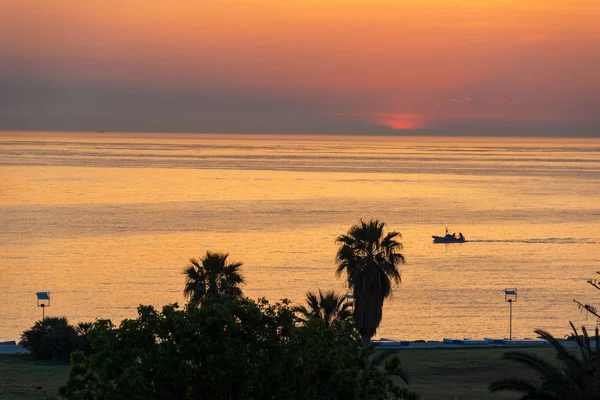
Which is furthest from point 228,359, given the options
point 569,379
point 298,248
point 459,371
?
point 298,248

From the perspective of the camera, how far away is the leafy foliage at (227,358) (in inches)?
742

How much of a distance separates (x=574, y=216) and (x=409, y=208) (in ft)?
82.7

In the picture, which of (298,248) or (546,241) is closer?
(298,248)

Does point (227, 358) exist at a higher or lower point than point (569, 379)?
higher

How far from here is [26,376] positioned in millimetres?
38562

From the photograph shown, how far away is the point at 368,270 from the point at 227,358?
25.0 meters

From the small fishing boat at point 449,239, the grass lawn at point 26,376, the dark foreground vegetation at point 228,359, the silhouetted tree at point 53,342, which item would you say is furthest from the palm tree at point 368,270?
the small fishing boat at point 449,239

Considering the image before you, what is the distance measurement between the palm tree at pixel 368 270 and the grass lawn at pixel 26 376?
12974 millimetres

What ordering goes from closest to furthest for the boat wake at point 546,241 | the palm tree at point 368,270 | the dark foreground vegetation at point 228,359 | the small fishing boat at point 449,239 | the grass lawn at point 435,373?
the dark foreground vegetation at point 228,359 < the grass lawn at point 435,373 < the palm tree at point 368,270 < the small fishing boat at point 449,239 < the boat wake at point 546,241

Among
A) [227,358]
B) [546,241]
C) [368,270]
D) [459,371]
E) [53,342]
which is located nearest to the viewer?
[227,358]

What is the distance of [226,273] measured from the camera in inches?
1625

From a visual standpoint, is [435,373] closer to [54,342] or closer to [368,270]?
[368,270]

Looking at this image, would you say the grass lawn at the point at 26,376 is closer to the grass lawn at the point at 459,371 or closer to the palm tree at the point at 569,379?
the grass lawn at the point at 459,371

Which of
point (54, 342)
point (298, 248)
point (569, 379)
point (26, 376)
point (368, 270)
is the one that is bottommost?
point (26, 376)
